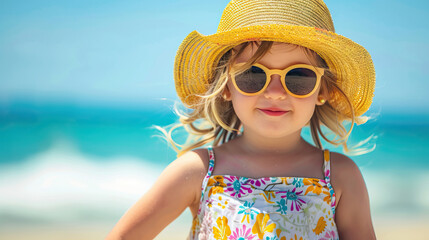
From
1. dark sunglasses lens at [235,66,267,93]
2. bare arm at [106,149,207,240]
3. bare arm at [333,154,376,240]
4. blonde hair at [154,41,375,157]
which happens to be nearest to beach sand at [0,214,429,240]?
blonde hair at [154,41,375,157]

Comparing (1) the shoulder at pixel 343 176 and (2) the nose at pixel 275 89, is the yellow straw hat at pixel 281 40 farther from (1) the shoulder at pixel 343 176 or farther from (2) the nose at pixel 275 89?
(1) the shoulder at pixel 343 176

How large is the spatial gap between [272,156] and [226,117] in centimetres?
43

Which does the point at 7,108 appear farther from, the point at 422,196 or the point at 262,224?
the point at 262,224

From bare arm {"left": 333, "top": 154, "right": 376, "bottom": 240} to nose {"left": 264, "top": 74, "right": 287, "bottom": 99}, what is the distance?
47 cm

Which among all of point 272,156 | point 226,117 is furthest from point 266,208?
point 226,117

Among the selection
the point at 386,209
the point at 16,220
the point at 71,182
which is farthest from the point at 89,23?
the point at 386,209

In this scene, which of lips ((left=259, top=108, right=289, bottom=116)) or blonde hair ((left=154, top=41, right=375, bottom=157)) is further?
blonde hair ((left=154, top=41, right=375, bottom=157))

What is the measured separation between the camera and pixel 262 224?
1.88 m

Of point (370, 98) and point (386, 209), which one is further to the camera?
point (386, 209)

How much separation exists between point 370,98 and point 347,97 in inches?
4.5

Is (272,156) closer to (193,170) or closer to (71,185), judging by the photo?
(193,170)

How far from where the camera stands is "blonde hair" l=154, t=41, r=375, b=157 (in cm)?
214

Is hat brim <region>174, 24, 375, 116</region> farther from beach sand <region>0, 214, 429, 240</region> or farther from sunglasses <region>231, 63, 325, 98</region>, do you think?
beach sand <region>0, 214, 429, 240</region>

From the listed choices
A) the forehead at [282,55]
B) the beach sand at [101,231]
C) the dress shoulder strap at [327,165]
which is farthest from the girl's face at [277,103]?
the beach sand at [101,231]
